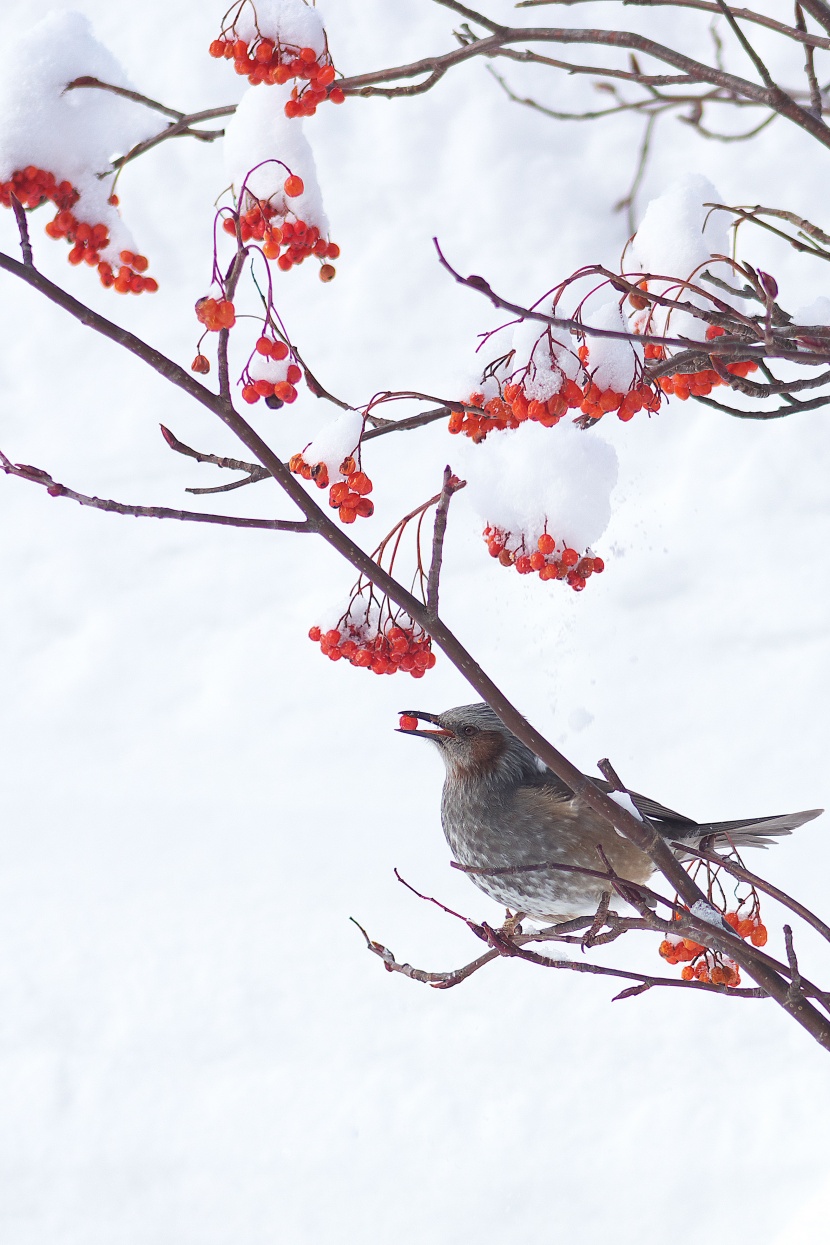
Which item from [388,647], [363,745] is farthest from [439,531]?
[363,745]

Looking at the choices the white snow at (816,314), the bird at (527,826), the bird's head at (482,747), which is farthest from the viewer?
the bird's head at (482,747)

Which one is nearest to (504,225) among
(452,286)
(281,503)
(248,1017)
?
(452,286)

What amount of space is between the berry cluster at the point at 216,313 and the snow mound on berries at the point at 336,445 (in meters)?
0.20

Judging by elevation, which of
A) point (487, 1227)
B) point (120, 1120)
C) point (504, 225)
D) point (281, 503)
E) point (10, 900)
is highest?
point (504, 225)

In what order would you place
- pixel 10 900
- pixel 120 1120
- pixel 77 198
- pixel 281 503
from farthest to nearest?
pixel 281 503
pixel 10 900
pixel 120 1120
pixel 77 198

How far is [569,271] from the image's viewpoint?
142 inches

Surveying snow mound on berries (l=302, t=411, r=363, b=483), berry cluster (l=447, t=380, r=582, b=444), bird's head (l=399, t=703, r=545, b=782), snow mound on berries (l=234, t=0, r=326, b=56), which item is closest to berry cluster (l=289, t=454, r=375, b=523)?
snow mound on berries (l=302, t=411, r=363, b=483)

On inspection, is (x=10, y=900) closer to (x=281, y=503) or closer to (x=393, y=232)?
(x=281, y=503)

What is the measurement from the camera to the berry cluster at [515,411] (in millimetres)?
1048

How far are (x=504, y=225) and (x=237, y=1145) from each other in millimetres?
2925

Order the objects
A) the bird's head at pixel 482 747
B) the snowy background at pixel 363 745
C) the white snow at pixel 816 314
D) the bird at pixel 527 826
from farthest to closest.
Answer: the snowy background at pixel 363 745 < the bird's head at pixel 482 747 < the bird at pixel 527 826 < the white snow at pixel 816 314

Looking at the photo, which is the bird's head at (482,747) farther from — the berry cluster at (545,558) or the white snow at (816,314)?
the white snow at (816,314)

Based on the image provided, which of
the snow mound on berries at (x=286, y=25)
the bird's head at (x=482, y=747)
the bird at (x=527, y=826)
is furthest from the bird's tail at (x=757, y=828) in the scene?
the snow mound on berries at (x=286, y=25)

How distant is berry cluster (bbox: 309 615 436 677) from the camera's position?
1.25 m
